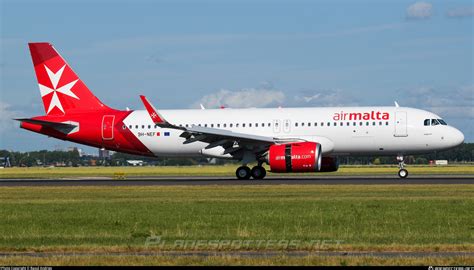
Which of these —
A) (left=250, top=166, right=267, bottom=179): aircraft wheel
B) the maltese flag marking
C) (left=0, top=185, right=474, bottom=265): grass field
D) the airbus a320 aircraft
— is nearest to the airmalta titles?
the airbus a320 aircraft

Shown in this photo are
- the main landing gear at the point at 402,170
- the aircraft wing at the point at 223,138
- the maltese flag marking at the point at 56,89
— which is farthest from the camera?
the maltese flag marking at the point at 56,89

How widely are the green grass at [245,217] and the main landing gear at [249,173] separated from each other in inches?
408

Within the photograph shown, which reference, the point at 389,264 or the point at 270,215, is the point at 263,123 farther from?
the point at 389,264

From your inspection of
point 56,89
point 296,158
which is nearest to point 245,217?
point 296,158

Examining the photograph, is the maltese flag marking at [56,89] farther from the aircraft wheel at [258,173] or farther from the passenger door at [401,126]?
the passenger door at [401,126]

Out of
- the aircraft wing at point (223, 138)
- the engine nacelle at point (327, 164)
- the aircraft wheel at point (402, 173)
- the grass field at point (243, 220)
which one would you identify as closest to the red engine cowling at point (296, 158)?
the aircraft wing at point (223, 138)

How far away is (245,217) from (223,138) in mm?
21518

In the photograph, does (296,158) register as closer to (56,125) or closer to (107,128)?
(107,128)

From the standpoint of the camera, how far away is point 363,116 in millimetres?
45094

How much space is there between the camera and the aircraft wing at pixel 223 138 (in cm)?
4409

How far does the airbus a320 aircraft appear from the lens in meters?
44.7

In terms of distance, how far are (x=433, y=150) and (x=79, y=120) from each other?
20.3m

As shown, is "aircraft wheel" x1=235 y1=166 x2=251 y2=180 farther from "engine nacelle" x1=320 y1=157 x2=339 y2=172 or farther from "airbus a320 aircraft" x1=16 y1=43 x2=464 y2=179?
"engine nacelle" x1=320 y1=157 x2=339 y2=172

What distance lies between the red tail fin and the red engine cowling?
41.3ft
